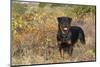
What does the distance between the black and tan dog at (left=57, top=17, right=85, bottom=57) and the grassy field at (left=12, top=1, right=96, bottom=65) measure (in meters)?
0.05

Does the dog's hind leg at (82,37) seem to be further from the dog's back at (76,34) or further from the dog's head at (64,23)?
the dog's head at (64,23)

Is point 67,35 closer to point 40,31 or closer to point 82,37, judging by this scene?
point 82,37

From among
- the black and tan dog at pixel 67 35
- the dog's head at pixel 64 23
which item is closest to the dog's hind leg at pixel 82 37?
the black and tan dog at pixel 67 35

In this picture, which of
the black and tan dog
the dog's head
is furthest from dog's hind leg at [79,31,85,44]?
the dog's head

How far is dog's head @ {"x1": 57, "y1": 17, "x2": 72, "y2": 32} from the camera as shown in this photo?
2.79 meters

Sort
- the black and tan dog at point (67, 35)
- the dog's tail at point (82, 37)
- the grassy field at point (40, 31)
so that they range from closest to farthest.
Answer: the grassy field at point (40, 31), the black and tan dog at point (67, 35), the dog's tail at point (82, 37)

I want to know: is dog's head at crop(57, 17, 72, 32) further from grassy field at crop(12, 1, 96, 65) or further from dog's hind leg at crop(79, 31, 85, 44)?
dog's hind leg at crop(79, 31, 85, 44)

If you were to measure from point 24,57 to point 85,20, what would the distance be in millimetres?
969

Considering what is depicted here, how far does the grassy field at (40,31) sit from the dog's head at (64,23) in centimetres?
5

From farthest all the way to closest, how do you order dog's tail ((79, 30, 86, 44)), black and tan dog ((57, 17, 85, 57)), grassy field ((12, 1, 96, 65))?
dog's tail ((79, 30, 86, 44)) → black and tan dog ((57, 17, 85, 57)) → grassy field ((12, 1, 96, 65))

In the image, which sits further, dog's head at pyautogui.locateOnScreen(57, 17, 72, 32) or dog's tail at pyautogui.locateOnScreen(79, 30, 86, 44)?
dog's tail at pyautogui.locateOnScreen(79, 30, 86, 44)

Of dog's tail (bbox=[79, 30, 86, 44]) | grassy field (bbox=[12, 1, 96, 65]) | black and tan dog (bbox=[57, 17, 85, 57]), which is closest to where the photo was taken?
grassy field (bbox=[12, 1, 96, 65])

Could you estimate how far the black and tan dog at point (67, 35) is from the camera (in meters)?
2.78

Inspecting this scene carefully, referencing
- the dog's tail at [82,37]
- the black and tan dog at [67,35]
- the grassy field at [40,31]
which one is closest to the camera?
the grassy field at [40,31]
